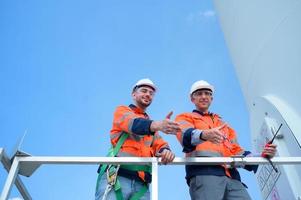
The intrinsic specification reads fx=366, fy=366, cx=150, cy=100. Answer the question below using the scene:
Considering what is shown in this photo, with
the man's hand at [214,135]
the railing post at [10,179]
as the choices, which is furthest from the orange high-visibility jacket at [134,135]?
the railing post at [10,179]

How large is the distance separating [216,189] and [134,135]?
794mm

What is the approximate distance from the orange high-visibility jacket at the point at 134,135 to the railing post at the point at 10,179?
30.6 inches

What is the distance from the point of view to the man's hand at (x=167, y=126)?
262 cm

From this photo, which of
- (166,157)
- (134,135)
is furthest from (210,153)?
(134,135)

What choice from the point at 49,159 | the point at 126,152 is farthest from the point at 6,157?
the point at 126,152

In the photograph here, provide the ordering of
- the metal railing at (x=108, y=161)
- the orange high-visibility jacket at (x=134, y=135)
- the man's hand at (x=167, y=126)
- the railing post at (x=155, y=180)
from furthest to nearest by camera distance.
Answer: the orange high-visibility jacket at (x=134, y=135), the man's hand at (x=167, y=126), the metal railing at (x=108, y=161), the railing post at (x=155, y=180)

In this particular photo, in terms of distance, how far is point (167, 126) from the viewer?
265 centimetres

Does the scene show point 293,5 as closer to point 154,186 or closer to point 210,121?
point 210,121

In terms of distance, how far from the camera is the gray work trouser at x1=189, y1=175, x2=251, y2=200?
2797mm

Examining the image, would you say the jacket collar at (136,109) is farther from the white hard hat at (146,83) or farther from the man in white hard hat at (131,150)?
the white hard hat at (146,83)

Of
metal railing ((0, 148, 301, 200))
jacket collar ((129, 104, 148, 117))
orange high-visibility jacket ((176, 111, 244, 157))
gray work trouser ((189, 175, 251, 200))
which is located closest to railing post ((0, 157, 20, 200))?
metal railing ((0, 148, 301, 200))

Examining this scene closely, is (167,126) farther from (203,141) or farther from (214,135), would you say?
(203,141)

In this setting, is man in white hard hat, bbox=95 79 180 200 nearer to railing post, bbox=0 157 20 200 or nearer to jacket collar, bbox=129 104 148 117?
jacket collar, bbox=129 104 148 117

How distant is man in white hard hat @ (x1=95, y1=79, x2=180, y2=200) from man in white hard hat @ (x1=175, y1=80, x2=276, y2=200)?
225 millimetres
